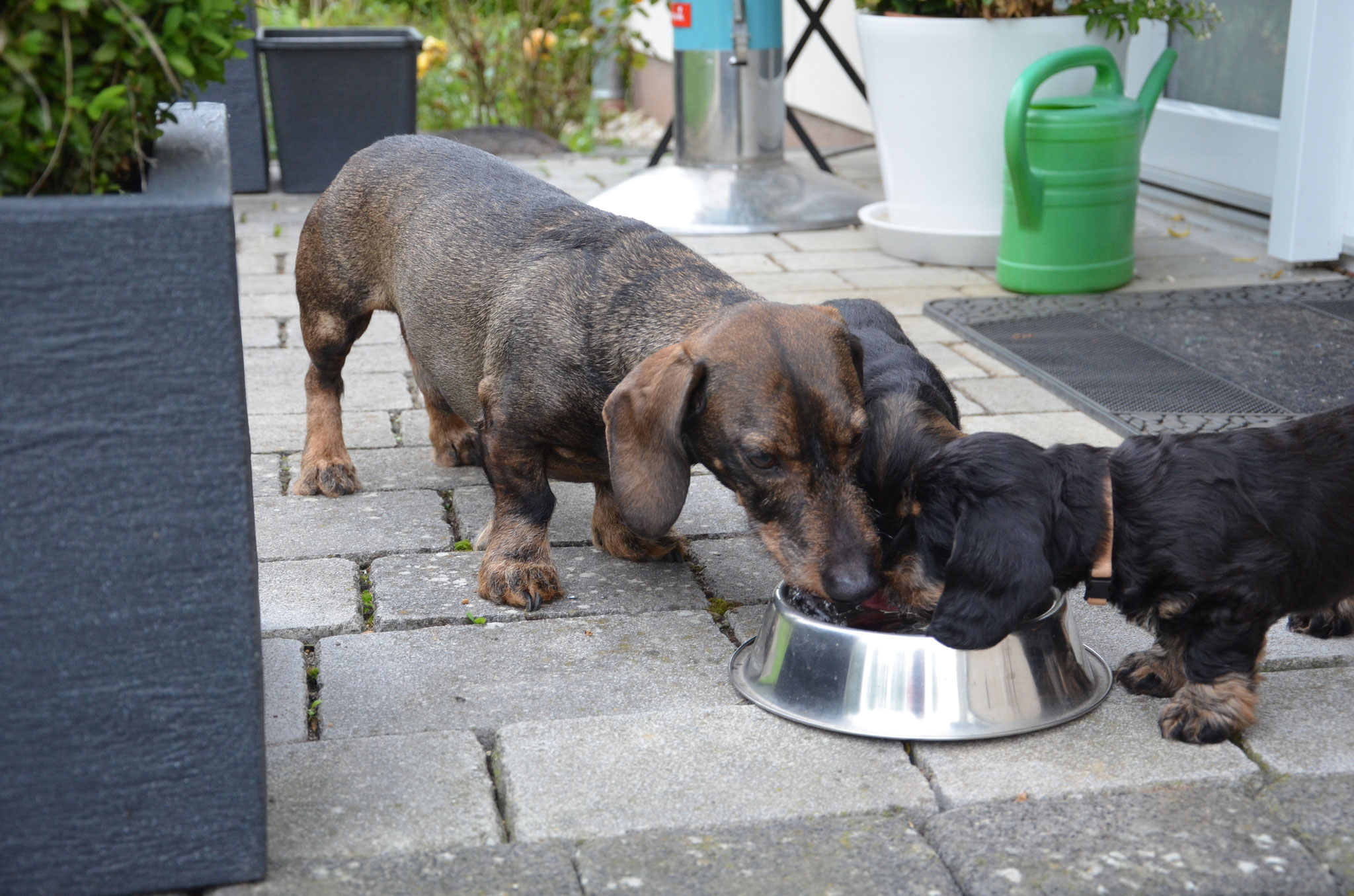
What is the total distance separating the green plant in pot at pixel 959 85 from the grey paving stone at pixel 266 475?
3.99 m

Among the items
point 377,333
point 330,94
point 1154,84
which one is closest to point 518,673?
point 377,333

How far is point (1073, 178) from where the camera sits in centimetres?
636

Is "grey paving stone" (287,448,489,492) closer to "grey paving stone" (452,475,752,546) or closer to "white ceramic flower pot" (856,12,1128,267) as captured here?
"grey paving stone" (452,475,752,546)

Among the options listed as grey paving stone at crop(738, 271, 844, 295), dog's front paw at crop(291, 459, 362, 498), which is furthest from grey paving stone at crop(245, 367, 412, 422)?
grey paving stone at crop(738, 271, 844, 295)

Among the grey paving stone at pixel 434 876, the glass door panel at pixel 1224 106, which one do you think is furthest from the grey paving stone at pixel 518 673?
the glass door panel at pixel 1224 106

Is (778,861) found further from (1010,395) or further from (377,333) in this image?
(377,333)

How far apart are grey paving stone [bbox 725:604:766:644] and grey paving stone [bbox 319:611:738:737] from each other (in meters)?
0.06

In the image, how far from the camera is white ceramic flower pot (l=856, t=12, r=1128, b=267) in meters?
6.81

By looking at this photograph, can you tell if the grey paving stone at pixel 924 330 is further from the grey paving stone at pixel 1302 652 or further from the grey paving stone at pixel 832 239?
the grey paving stone at pixel 1302 652

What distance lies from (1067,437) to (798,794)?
97.1 inches

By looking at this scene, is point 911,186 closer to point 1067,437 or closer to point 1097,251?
point 1097,251

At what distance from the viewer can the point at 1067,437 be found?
471 cm

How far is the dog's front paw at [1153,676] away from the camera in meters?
3.08

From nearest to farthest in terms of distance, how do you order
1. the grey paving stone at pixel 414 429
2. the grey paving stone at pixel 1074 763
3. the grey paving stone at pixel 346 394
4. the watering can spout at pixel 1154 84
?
the grey paving stone at pixel 1074 763 < the grey paving stone at pixel 414 429 < the grey paving stone at pixel 346 394 < the watering can spout at pixel 1154 84
